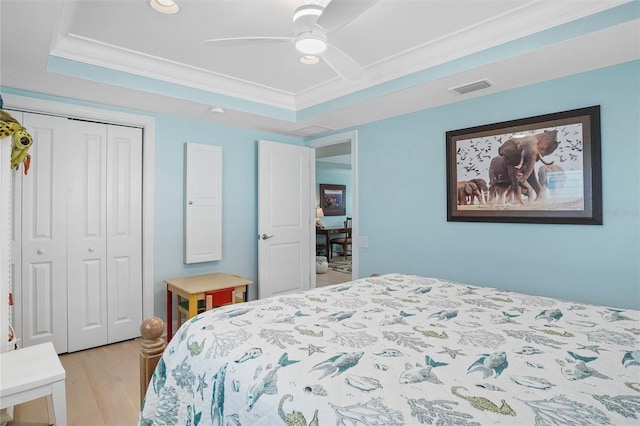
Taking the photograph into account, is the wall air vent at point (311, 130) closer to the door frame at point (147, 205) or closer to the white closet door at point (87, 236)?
the door frame at point (147, 205)

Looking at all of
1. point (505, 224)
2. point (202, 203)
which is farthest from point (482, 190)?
point (202, 203)

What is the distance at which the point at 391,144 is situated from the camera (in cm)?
359

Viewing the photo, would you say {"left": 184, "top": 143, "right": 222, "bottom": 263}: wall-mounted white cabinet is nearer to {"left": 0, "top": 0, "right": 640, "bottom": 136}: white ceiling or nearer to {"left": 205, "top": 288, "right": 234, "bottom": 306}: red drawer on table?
{"left": 0, "top": 0, "right": 640, "bottom": 136}: white ceiling

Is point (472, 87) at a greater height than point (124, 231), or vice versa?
point (472, 87)

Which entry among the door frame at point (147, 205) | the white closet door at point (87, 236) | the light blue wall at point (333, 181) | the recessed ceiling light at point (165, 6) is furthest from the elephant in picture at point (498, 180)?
the light blue wall at point (333, 181)

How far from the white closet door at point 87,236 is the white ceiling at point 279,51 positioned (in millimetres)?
406

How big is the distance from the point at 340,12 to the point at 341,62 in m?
0.51

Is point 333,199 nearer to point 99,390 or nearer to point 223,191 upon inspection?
point 223,191

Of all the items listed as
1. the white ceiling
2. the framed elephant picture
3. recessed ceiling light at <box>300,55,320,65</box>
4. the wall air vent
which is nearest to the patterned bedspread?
the framed elephant picture

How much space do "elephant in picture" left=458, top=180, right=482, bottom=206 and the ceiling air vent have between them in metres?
0.74

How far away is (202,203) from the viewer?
3.67 metres

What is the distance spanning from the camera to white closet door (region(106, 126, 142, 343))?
3.21 m

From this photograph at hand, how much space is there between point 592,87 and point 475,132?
80 cm

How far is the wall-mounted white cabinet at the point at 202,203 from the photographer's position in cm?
358
